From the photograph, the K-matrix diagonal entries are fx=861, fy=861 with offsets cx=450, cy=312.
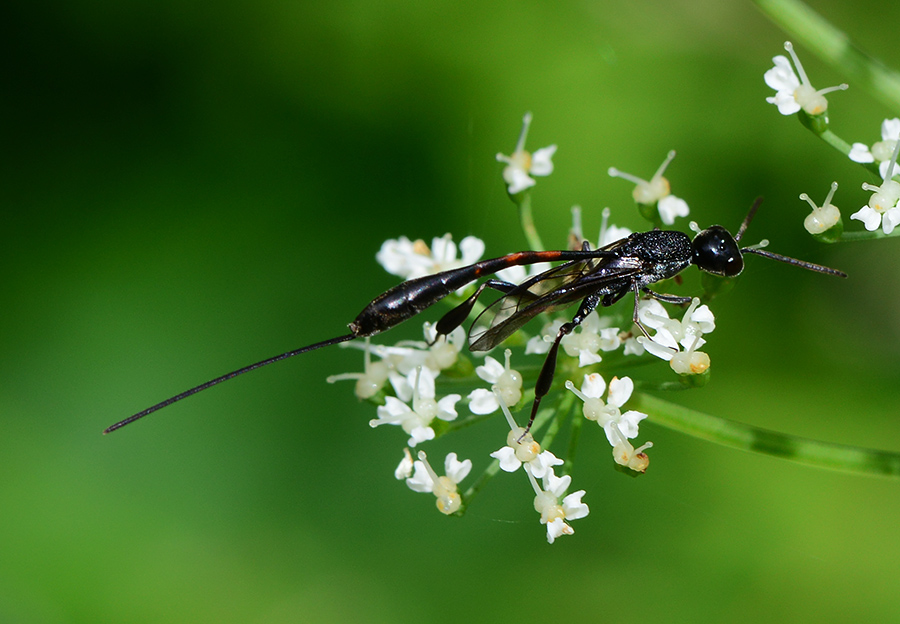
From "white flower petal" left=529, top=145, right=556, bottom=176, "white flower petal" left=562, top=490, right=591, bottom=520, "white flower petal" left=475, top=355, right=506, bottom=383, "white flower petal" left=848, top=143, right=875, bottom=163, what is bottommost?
"white flower petal" left=562, top=490, right=591, bottom=520

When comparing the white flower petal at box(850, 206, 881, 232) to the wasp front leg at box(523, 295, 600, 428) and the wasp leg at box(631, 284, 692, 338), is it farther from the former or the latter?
the wasp front leg at box(523, 295, 600, 428)

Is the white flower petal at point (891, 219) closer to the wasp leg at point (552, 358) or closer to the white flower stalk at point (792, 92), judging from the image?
the white flower stalk at point (792, 92)

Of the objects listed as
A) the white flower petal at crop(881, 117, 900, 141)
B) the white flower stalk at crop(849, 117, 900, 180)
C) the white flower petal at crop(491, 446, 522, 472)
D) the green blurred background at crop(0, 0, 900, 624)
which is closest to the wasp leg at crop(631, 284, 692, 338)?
the white flower petal at crop(491, 446, 522, 472)

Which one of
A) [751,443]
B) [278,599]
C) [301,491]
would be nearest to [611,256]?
[751,443]

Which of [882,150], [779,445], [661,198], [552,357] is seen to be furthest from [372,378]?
[882,150]

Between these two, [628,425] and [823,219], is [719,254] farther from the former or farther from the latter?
[628,425]
